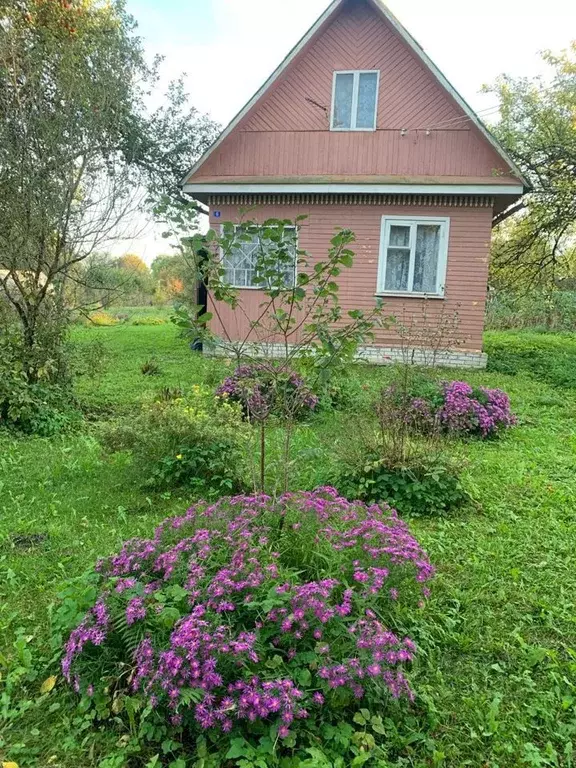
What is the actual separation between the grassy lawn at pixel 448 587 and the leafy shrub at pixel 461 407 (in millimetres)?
288

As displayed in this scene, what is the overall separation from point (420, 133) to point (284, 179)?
9.57 ft

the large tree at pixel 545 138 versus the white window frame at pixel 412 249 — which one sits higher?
the large tree at pixel 545 138

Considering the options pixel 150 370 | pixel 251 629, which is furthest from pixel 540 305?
pixel 251 629

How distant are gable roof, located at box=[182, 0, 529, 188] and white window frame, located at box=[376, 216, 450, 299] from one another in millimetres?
1584

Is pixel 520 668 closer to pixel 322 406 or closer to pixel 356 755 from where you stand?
pixel 356 755

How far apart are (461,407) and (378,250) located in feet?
19.3

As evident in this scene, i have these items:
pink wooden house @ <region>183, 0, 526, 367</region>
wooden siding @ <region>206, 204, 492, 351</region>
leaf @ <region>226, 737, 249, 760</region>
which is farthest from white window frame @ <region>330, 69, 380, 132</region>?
leaf @ <region>226, 737, 249, 760</region>

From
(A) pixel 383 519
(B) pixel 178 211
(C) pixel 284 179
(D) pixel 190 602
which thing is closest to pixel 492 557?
(A) pixel 383 519

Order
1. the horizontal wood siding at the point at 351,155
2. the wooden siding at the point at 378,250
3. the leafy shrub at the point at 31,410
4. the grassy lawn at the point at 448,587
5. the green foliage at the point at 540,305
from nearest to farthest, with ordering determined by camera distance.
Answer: the grassy lawn at the point at 448,587, the leafy shrub at the point at 31,410, the horizontal wood siding at the point at 351,155, the wooden siding at the point at 378,250, the green foliage at the point at 540,305

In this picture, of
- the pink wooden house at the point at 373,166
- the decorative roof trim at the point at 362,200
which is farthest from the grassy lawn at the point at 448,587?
the decorative roof trim at the point at 362,200

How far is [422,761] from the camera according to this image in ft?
6.43

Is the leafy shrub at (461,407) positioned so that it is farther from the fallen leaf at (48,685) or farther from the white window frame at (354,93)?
the white window frame at (354,93)

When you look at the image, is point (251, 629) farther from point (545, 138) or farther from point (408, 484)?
point (545, 138)

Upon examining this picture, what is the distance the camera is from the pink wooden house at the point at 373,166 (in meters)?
10.6
